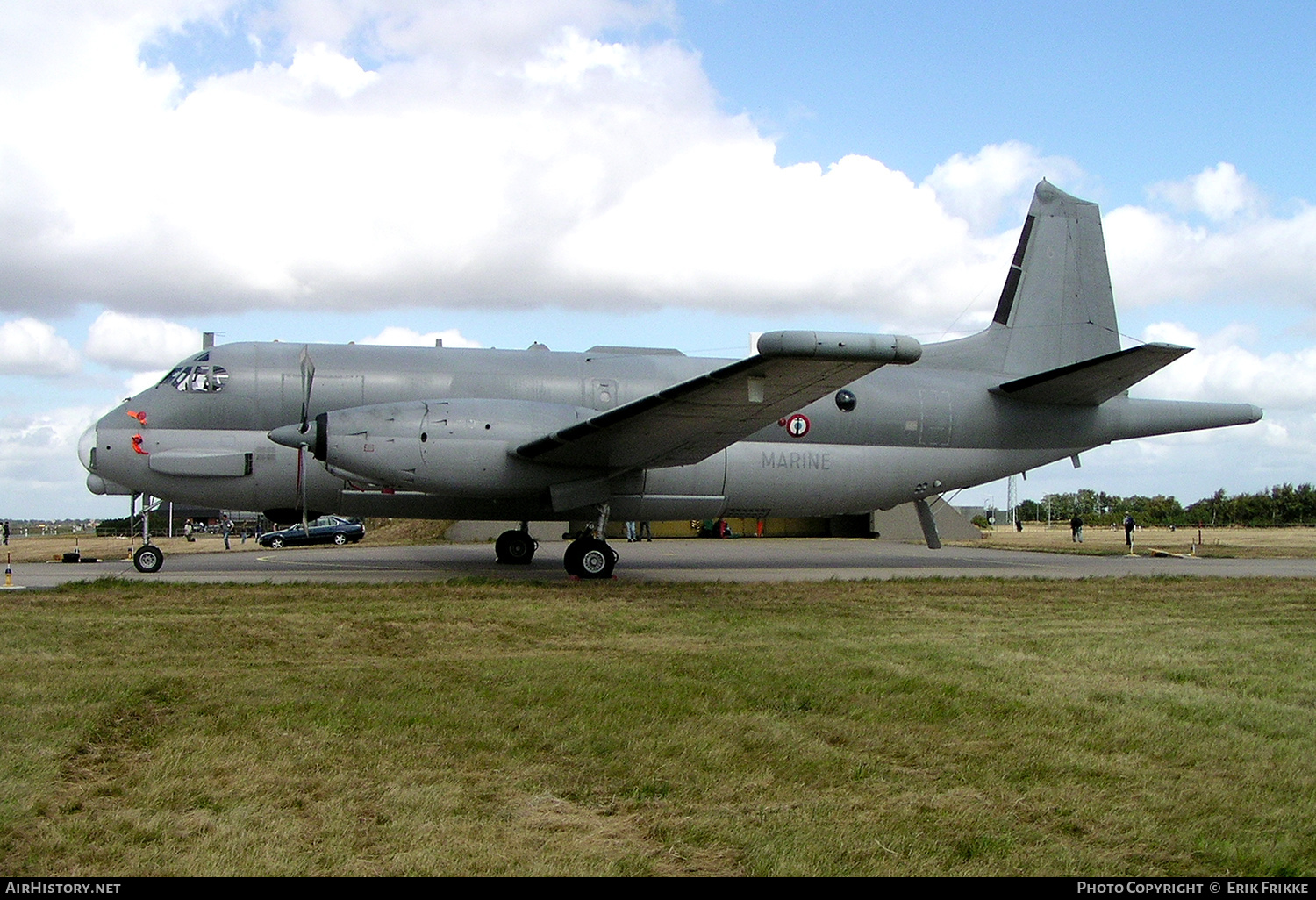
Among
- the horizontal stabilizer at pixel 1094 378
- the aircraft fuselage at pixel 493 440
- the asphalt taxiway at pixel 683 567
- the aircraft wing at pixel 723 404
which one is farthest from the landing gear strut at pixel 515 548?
the horizontal stabilizer at pixel 1094 378

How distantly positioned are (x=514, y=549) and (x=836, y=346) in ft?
37.4

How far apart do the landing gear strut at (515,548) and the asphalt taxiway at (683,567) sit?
0.89 ft

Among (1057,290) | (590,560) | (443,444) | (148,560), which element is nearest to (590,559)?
(590,560)

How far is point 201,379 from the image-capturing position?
59.0 ft

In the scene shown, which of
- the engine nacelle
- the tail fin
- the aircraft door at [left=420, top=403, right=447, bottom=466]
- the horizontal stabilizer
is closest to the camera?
the engine nacelle

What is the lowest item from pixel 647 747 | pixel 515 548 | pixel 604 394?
pixel 647 747

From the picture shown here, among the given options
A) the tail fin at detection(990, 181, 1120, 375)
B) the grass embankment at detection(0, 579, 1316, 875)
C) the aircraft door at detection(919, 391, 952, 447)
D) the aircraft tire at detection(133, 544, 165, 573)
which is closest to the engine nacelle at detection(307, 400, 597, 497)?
the grass embankment at detection(0, 579, 1316, 875)

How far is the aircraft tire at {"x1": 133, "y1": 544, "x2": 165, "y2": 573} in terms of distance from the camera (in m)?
18.6

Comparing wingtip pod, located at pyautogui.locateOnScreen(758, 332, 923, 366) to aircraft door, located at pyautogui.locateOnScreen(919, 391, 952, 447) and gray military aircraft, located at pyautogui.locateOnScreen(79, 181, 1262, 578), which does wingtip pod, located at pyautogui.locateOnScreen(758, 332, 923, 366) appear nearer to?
gray military aircraft, located at pyautogui.locateOnScreen(79, 181, 1262, 578)

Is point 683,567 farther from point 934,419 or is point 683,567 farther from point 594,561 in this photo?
point 934,419

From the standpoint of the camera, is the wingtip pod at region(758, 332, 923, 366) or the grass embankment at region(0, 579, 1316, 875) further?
the wingtip pod at region(758, 332, 923, 366)

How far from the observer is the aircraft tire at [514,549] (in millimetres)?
21062

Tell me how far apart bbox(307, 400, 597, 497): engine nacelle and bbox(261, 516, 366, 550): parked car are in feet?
73.7

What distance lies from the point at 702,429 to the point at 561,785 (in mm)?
10426
